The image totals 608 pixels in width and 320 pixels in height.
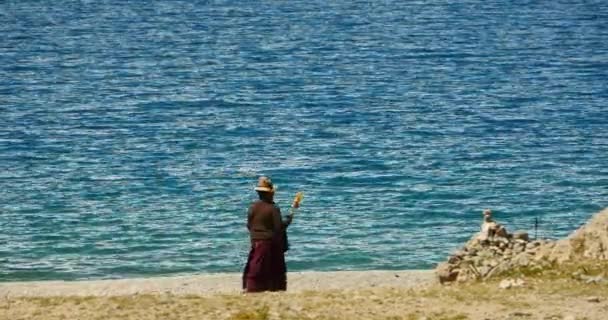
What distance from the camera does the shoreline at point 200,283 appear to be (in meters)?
27.4

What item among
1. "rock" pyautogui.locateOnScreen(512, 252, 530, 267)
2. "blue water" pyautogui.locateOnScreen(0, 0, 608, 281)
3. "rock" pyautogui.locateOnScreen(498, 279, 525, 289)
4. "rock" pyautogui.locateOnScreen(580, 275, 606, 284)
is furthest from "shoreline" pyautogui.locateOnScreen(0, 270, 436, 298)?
"rock" pyautogui.locateOnScreen(580, 275, 606, 284)

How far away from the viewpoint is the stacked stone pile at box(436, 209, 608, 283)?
20.5 m

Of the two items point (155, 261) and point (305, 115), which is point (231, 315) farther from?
point (305, 115)

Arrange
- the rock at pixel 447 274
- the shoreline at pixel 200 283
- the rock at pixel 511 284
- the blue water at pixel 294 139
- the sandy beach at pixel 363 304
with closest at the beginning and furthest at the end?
the sandy beach at pixel 363 304
the rock at pixel 511 284
the rock at pixel 447 274
the shoreline at pixel 200 283
the blue water at pixel 294 139

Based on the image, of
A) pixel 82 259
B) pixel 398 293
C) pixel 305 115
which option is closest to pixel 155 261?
pixel 82 259

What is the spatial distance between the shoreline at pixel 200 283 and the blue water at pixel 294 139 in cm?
138

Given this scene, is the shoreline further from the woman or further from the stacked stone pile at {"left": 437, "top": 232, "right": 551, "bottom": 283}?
the woman

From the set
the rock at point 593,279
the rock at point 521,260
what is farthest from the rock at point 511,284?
the rock at point 521,260

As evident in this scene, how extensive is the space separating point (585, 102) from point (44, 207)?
81.0 feet

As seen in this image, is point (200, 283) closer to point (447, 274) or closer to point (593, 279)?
point (447, 274)

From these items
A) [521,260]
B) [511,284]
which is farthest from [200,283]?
[511,284]

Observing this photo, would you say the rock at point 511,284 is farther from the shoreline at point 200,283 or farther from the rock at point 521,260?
the shoreline at point 200,283

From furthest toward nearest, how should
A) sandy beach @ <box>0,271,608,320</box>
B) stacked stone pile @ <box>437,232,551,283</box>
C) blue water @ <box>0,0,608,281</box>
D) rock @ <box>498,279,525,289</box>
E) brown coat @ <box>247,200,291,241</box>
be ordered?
blue water @ <box>0,0,608,281</box>, brown coat @ <box>247,200,291,241</box>, stacked stone pile @ <box>437,232,551,283</box>, rock @ <box>498,279,525,289</box>, sandy beach @ <box>0,271,608,320</box>

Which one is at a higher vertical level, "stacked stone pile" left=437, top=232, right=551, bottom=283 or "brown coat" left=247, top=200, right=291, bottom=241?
"brown coat" left=247, top=200, right=291, bottom=241
